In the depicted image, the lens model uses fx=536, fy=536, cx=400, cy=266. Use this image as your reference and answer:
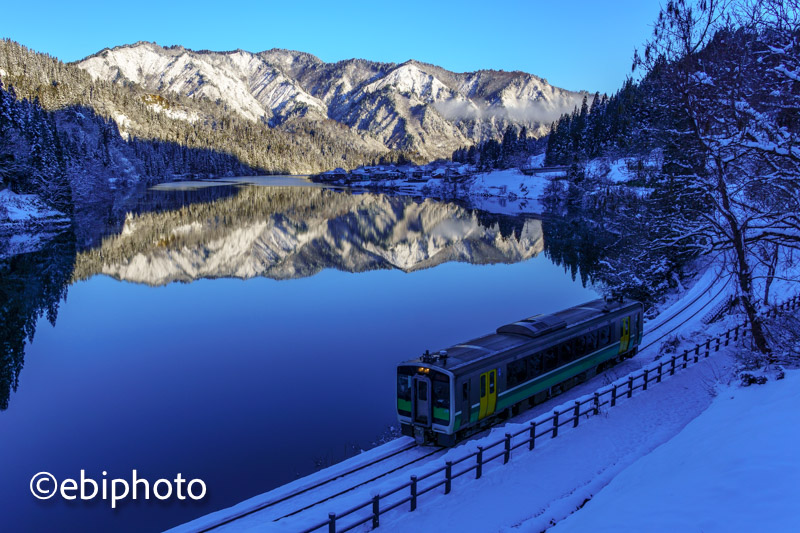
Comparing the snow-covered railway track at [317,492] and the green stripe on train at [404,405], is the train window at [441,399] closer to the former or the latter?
the green stripe on train at [404,405]

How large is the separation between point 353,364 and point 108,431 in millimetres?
11475

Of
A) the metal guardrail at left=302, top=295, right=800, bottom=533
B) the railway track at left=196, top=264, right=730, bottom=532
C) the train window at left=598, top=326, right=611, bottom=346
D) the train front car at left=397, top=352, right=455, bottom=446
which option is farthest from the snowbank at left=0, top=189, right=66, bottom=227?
the metal guardrail at left=302, top=295, right=800, bottom=533

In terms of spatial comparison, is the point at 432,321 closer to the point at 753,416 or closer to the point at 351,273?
the point at 351,273

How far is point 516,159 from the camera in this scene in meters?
173

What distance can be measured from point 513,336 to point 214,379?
14.7 m

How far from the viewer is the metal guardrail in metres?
11.9

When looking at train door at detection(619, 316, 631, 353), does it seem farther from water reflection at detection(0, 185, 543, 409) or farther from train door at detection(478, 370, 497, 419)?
water reflection at detection(0, 185, 543, 409)

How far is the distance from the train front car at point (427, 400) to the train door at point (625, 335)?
11.4 meters

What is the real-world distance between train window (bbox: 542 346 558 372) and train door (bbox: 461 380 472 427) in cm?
435

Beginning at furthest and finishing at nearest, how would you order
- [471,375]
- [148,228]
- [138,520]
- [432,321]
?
[148,228] → [432,321] → [471,375] → [138,520]

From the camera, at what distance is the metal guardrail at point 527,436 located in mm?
11922

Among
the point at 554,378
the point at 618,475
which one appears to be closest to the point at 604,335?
the point at 554,378

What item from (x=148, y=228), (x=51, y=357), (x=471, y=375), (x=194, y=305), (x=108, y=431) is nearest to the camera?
(x=471, y=375)

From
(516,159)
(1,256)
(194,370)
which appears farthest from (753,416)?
(516,159)
